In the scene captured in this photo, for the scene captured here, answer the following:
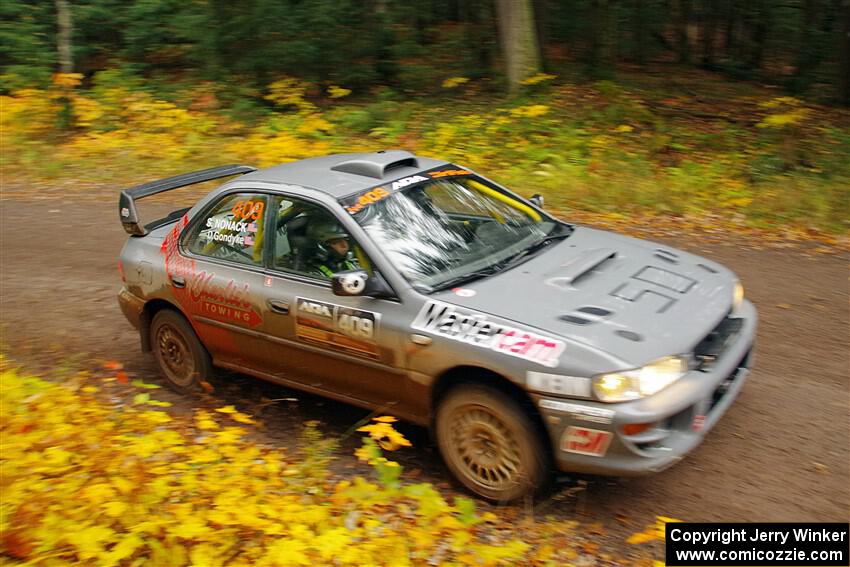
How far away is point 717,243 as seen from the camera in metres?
9.16

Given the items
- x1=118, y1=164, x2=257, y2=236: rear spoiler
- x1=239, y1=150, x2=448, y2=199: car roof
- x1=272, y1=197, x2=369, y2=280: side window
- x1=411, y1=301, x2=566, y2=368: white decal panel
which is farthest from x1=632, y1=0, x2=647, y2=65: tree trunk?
x1=411, y1=301, x2=566, y2=368: white decal panel

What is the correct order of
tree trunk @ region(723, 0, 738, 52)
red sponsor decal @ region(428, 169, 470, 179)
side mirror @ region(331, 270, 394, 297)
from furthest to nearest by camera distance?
1. tree trunk @ region(723, 0, 738, 52)
2. red sponsor decal @ region(428, 169, 470, 179)
3. side mirror @ region(331, 270, 394, 297)

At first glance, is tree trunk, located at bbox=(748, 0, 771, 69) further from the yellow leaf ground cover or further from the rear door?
the yellow leaf ground cover

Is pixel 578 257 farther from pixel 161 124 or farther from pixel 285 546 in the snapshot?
pixel 161 124

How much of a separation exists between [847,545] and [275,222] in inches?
153

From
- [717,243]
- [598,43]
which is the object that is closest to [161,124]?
[598,43]

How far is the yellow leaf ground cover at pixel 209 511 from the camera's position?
390 centimetres

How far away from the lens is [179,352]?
6.50 metres

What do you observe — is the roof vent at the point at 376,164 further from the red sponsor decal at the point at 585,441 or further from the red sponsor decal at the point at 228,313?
the red sponsor decal at the point at 585,441

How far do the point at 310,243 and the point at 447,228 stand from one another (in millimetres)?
907

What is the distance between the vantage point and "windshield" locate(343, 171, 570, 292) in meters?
5.09

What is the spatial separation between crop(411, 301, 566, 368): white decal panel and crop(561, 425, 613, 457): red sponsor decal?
368 millimetres

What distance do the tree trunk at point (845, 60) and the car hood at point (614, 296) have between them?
8802 mm

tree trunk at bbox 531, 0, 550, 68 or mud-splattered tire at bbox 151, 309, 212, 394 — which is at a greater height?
tree trunk at bbox 531, 0, 550, 68
